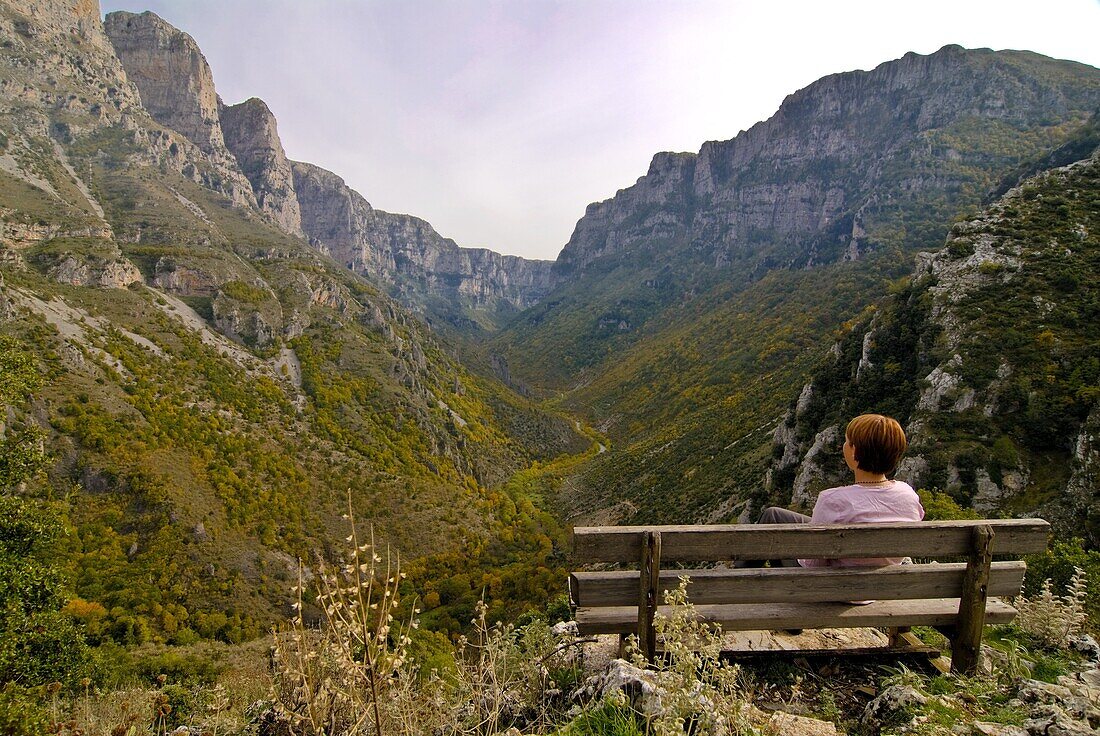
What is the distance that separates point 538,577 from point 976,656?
4502cm

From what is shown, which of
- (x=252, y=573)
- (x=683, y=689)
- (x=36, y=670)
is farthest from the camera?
(x=252, y=573)

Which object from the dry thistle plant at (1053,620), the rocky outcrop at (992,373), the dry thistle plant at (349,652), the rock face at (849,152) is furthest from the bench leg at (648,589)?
the rock face at (849,152)

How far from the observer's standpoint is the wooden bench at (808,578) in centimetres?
354

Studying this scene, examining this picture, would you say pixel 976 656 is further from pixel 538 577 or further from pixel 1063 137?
pixel 1063 137

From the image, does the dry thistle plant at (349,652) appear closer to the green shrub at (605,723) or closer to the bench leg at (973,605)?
the green shrub at (605,723)

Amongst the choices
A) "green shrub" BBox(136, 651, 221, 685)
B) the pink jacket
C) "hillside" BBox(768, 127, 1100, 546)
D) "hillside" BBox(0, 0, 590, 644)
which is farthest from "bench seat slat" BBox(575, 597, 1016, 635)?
"green shrub" BBox(136, 651, 221, 685)

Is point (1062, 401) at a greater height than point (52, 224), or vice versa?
point (52, 224)

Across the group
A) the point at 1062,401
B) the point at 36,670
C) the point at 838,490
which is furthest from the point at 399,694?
the point at 1062,401

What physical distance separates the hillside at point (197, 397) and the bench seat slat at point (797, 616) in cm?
1463

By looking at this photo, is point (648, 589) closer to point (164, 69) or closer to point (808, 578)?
point (808, 578)

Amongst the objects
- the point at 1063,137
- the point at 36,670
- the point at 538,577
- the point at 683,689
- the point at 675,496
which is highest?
the point at 1063,137

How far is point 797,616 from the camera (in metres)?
3.75

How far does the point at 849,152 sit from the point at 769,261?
4484 cm

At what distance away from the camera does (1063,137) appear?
85062 millimetres
